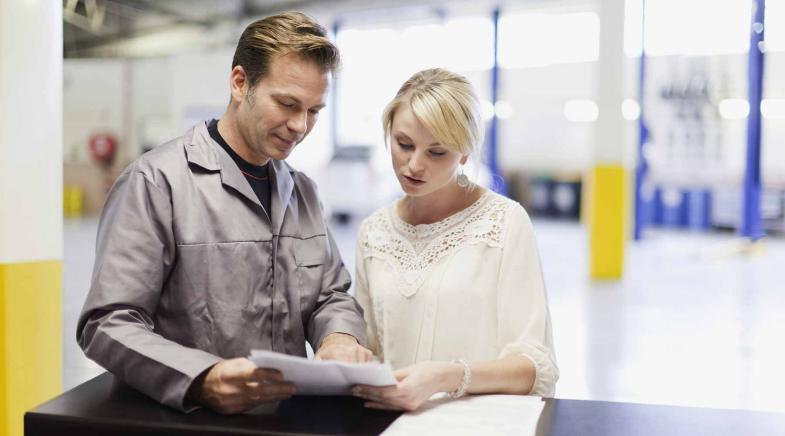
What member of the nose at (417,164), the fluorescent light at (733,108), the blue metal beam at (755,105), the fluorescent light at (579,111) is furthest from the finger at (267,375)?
the fluorescent light at (579,111)

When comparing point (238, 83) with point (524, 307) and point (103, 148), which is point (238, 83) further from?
point (103, 148)

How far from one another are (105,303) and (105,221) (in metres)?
0.20

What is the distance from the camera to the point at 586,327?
5.34m

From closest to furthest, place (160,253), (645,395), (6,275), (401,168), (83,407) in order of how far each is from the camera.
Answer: (83,407)
(160,253)
(401,168)
(6,275)
(645,395)

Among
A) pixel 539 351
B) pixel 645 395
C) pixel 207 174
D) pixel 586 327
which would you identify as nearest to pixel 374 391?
pixel 539 351

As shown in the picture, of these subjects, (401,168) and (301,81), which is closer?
(301,81)

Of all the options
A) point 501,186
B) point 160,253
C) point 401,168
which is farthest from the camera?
point 501,186

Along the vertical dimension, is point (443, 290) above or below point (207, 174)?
below

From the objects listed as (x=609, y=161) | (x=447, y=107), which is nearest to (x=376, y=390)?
(x=447, y=107)

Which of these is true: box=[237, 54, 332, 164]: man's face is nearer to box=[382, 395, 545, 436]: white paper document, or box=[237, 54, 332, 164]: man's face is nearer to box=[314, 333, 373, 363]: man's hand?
box=[314, 333, 373, 363]: man's hand

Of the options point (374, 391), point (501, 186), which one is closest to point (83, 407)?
point (374, 391)

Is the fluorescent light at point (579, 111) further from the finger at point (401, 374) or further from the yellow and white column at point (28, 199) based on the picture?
the finger at point (401, 374)

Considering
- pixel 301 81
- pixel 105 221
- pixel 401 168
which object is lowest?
pixel 105 221

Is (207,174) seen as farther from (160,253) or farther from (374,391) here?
(374,391)
